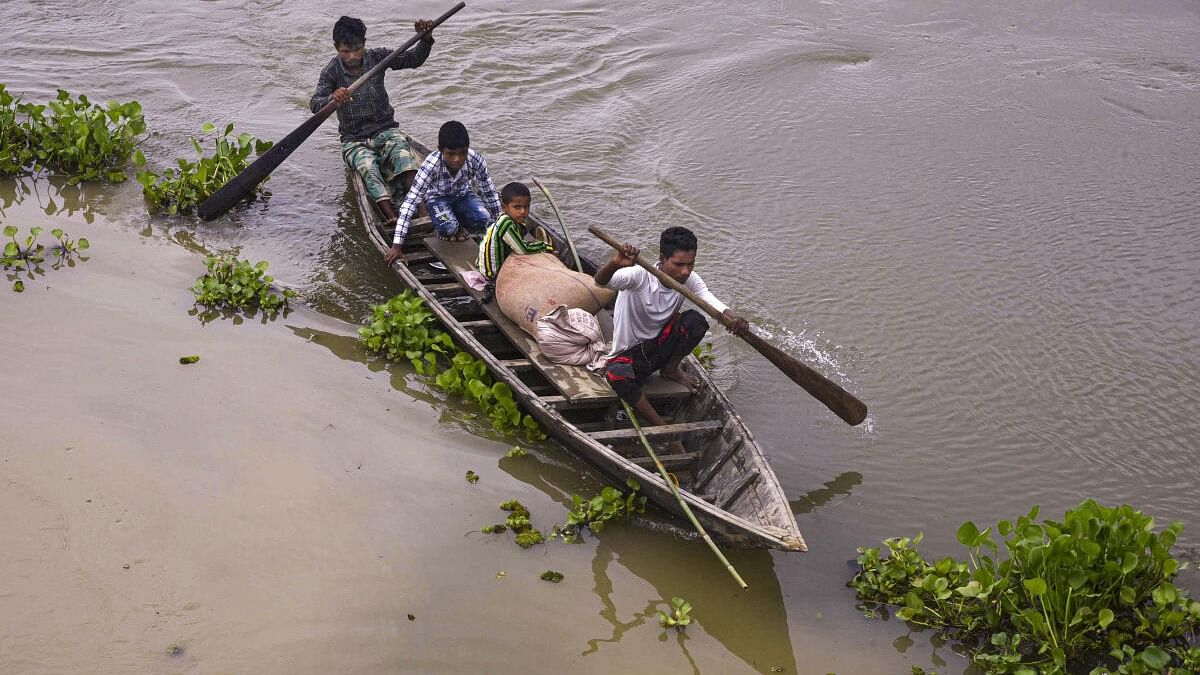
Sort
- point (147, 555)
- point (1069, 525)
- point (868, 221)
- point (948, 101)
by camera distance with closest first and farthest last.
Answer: point (1069, 525) < point (147, 555) < point (868, 221) < point (948, 101)

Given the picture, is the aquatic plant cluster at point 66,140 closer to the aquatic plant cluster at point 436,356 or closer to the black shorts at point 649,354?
the aquatic plant cluster at point 436,356

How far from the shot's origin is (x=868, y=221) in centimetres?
828

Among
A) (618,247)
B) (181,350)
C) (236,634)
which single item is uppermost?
(618,247)

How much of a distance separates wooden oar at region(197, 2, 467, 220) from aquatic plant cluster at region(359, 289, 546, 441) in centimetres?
178

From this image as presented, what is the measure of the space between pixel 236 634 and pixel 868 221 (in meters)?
5.83

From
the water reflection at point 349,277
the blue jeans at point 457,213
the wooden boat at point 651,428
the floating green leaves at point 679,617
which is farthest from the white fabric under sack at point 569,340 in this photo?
the water reflection at point 349,277

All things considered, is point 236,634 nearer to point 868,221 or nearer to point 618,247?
point 618,247

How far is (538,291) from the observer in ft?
19.6

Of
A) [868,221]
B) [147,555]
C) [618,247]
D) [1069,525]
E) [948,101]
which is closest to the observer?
[1069,525]

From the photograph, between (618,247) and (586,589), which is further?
(618,247)

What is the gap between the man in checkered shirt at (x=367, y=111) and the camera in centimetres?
776

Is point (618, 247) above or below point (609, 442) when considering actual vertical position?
above

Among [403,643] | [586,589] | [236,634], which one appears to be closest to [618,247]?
[586,589]

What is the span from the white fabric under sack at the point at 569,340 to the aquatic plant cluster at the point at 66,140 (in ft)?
15.9
